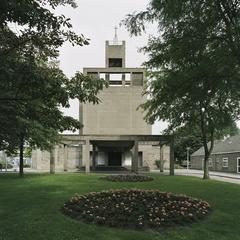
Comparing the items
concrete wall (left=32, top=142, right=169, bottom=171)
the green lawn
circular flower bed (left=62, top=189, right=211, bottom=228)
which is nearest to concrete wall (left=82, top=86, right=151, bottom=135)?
concrete wall (left=32, top=142, right=169, bottom=171)

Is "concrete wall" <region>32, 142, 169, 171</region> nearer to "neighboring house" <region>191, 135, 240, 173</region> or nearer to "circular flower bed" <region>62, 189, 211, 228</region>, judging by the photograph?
"neighboring house" <region>191, 135, 240, 173</region>

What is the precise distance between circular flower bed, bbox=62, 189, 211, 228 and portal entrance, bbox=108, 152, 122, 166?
53.3 meters

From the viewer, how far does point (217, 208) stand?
14.7 meters

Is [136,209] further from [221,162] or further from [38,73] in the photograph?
[221,162]

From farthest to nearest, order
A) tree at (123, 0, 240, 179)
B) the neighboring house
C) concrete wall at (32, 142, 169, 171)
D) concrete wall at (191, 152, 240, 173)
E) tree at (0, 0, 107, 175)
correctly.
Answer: concrete wall at (32, 142, 169, 171), concrete wall at (191, 152, 240, 173), the neighboring house, tree at (123, 0, 240, 179), tree at (0, 0, 107, 175)

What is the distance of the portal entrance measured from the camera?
224ft

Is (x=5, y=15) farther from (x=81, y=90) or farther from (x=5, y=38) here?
(x=81, y=90)

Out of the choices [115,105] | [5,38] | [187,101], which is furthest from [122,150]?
[5,38]

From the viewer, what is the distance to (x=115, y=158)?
68.6 m

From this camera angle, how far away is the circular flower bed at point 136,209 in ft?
38.5

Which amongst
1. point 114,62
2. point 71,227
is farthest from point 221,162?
point 71,227

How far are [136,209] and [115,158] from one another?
2202 inches

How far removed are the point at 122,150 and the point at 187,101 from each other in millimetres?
49144

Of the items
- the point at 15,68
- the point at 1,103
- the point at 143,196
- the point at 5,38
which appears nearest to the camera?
the point at 15,68
